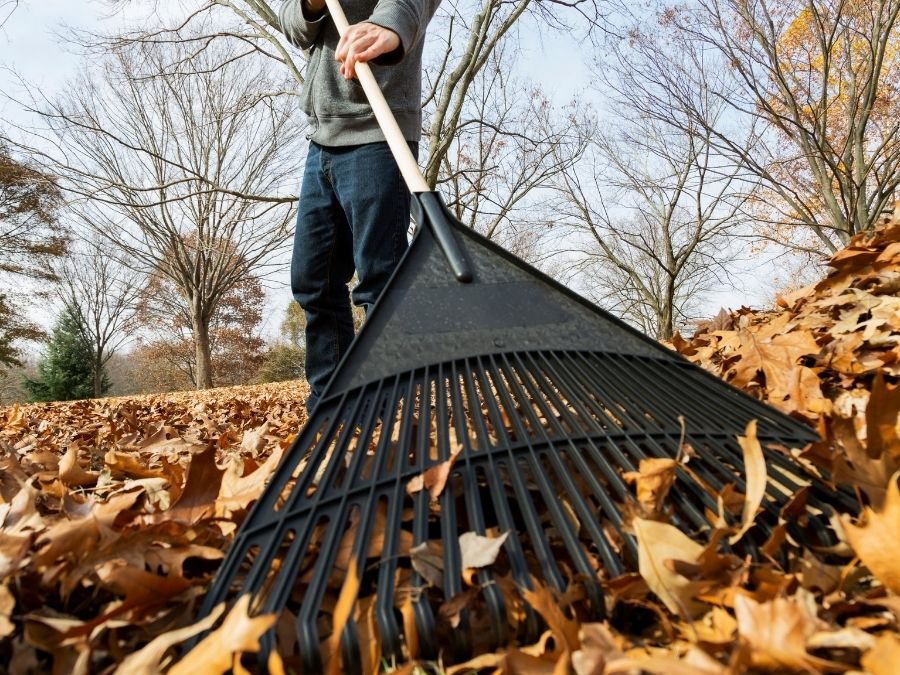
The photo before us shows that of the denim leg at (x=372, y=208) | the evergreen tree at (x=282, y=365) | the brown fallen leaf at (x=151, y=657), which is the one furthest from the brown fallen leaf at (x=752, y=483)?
the evergreen tree at (x=282, y=365)

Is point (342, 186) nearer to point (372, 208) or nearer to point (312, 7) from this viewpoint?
point (372, 208)

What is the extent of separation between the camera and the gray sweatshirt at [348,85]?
2.05 meters

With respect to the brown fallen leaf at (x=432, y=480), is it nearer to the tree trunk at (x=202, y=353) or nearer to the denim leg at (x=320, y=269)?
the denim leg at (x=320, y=269)

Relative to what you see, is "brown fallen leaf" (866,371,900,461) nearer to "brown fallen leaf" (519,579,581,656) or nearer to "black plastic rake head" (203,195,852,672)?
"black plastic rake head" (203,195,852,672)

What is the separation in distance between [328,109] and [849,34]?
6.80 m

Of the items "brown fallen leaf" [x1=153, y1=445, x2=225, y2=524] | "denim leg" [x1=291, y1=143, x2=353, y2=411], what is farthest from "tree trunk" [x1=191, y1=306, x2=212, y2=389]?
"brown fallen leaf" [x1=153, y1=445, x2=225, y2=524]

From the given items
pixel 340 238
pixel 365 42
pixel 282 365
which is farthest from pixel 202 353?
pixel 365 42

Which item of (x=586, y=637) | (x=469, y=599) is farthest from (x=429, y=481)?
(x=586, y=637)

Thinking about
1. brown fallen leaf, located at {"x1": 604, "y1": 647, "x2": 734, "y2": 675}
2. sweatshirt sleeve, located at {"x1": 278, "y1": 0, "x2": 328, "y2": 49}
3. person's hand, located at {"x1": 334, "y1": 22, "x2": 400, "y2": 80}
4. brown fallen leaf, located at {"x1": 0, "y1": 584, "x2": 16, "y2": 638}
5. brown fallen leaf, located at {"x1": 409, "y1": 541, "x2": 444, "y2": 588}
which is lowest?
brown fallen leaf, located at {"x1": 604, "y1": 647, "x2": 734, "y2": 675}

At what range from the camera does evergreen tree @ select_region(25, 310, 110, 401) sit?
21859 mm

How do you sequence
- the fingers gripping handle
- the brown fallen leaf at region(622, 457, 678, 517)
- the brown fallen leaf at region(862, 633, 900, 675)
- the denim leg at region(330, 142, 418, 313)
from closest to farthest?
the brown fallen leaf at region(862, 633, 900, 675), the brown fallen leaf at region(622, 457, 678, 517), the fingers gripping handle, the denim leg at region(330, 142, 418, 313)

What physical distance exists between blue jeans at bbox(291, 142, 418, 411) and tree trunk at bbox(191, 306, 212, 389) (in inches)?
556

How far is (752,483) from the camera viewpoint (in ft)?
2.38

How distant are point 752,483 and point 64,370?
2703cm
